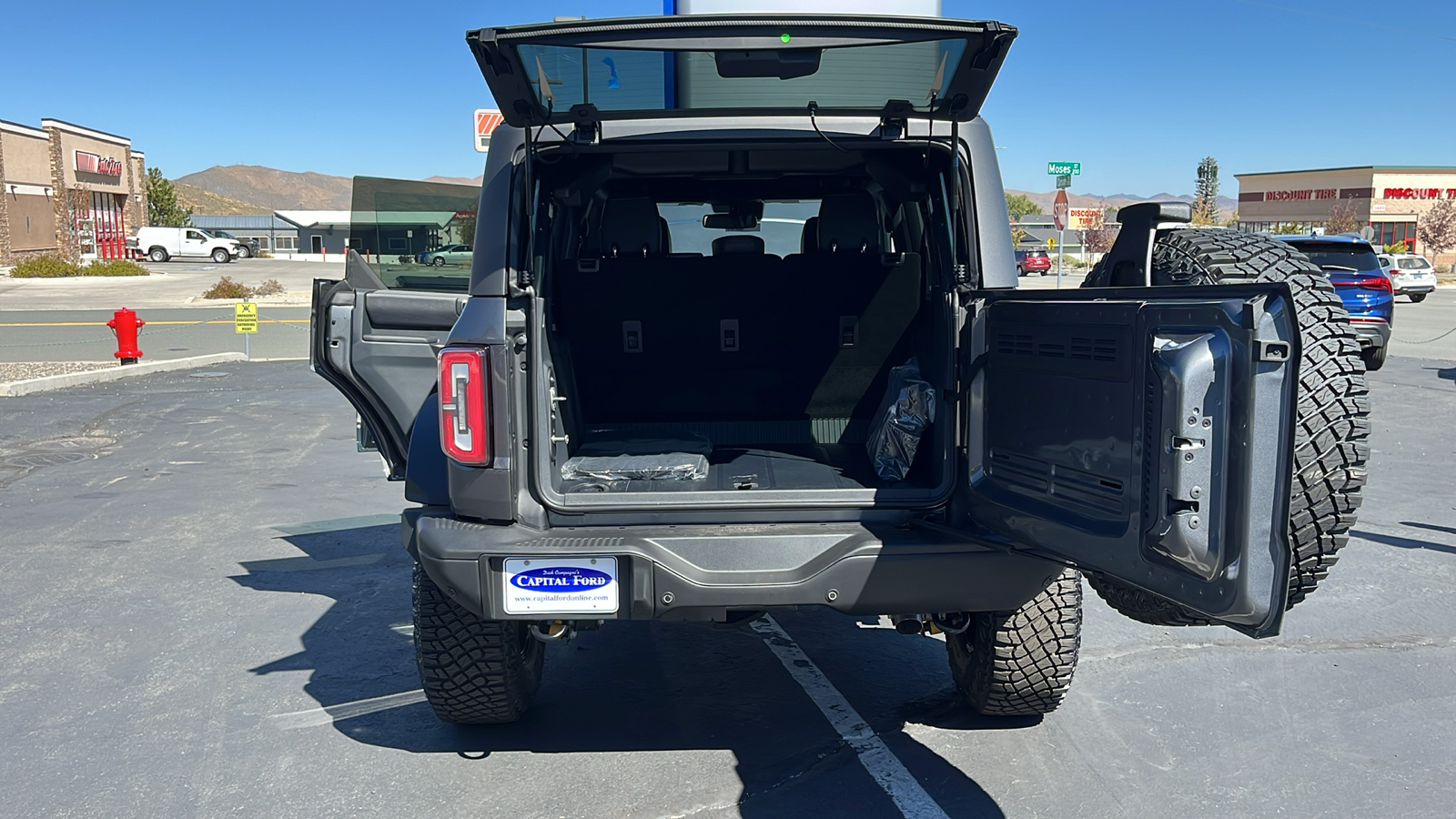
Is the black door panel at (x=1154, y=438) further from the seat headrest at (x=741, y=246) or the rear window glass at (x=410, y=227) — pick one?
the rear window glass at (x=410, y=227)

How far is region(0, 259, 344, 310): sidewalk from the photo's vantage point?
3109 cm

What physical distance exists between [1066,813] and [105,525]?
5.96 m

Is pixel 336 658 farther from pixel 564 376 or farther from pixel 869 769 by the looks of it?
pixel 869 769

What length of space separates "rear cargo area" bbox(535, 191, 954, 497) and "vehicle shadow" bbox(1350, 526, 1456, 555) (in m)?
3.49

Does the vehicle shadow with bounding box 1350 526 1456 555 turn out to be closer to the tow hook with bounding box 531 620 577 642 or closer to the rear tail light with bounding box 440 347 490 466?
the tow hook with bounding box 531 620 577 642


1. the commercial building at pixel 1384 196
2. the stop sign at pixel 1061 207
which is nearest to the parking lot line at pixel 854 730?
the stop sign at pixel 1061 207

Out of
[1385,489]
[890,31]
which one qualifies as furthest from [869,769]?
[1385,489]

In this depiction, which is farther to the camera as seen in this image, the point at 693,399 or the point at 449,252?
the point at 449,252

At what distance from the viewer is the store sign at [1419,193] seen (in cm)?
7294

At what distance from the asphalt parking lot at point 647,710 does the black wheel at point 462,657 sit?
0.59ft

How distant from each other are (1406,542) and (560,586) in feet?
17.4

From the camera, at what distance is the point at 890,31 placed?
3.07 m

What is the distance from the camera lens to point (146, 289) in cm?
3712

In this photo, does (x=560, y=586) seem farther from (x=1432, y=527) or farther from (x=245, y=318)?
(x=245, y=318)
